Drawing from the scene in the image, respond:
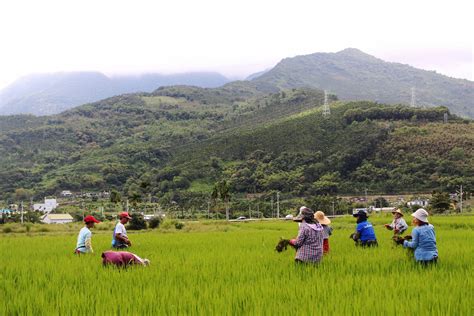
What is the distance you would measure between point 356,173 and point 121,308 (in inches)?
2866

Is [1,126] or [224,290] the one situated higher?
[1,126]

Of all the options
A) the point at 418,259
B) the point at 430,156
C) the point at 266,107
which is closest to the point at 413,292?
the point at 418,259

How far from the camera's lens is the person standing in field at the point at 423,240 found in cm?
738

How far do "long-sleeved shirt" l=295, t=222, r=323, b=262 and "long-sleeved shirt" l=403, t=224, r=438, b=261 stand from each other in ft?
4.65

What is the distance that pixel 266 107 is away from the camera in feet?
495

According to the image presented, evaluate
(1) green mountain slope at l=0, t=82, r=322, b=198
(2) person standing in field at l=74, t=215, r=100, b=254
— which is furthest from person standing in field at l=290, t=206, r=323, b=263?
(1) green mountain slope at l=0, t=82, r=322, b=198

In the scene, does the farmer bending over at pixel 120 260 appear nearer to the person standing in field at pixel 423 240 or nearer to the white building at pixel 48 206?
the person standing in field at pixel 423 240

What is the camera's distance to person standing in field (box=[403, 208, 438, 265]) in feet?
24.2

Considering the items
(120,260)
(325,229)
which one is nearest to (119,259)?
(120,260)

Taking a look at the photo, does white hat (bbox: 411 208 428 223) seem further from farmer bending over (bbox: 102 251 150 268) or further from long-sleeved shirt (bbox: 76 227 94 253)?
long-sleeved shirt (bbox: 76 227 94 253)

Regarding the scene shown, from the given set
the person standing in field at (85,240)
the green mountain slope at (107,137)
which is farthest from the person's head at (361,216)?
the green mountain slope at (107,137)

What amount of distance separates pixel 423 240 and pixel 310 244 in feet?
5.66

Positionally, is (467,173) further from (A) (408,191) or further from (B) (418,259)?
(B) (418,259)

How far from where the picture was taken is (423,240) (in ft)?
24.4
